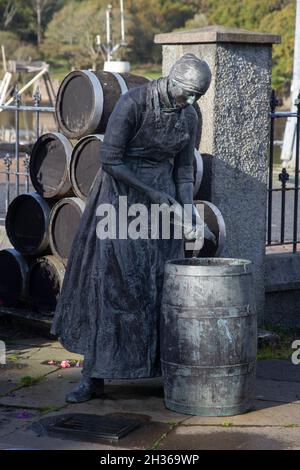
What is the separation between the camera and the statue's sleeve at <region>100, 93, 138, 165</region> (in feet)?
19.0

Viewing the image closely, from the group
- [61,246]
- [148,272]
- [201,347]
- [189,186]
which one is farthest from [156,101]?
[61,246]

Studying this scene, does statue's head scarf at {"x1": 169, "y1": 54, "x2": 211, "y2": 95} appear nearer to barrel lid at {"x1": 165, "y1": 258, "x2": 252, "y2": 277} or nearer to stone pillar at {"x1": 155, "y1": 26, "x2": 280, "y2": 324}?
barrel lid at {"x1": 165, "y1": 258, "x2": 252, "y2": 277}

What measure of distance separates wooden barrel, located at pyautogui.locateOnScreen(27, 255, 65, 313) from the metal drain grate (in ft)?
6.46

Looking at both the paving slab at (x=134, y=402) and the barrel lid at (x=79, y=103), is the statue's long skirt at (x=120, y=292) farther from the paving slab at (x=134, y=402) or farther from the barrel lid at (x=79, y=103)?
the barrel lid at (x=79, y=103)

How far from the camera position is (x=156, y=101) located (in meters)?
5.84

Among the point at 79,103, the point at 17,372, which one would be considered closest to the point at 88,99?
the point at 79,103

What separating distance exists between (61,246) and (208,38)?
1820 millimetres

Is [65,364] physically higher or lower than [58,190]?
lower

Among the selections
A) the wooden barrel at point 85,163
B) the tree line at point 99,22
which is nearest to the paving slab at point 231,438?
the wooden barrel at point 85,163

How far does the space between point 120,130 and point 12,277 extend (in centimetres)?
253

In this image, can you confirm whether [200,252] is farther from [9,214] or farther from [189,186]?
[9,214]

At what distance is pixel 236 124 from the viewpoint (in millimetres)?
7516

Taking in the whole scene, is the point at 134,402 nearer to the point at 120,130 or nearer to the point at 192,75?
the point at 120,130

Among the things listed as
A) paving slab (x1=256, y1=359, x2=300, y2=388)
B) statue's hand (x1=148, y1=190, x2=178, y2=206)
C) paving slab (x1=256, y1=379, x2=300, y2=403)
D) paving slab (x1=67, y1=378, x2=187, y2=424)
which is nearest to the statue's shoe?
paving slab (x1=67, y1=378, x2=187, y2=424)
